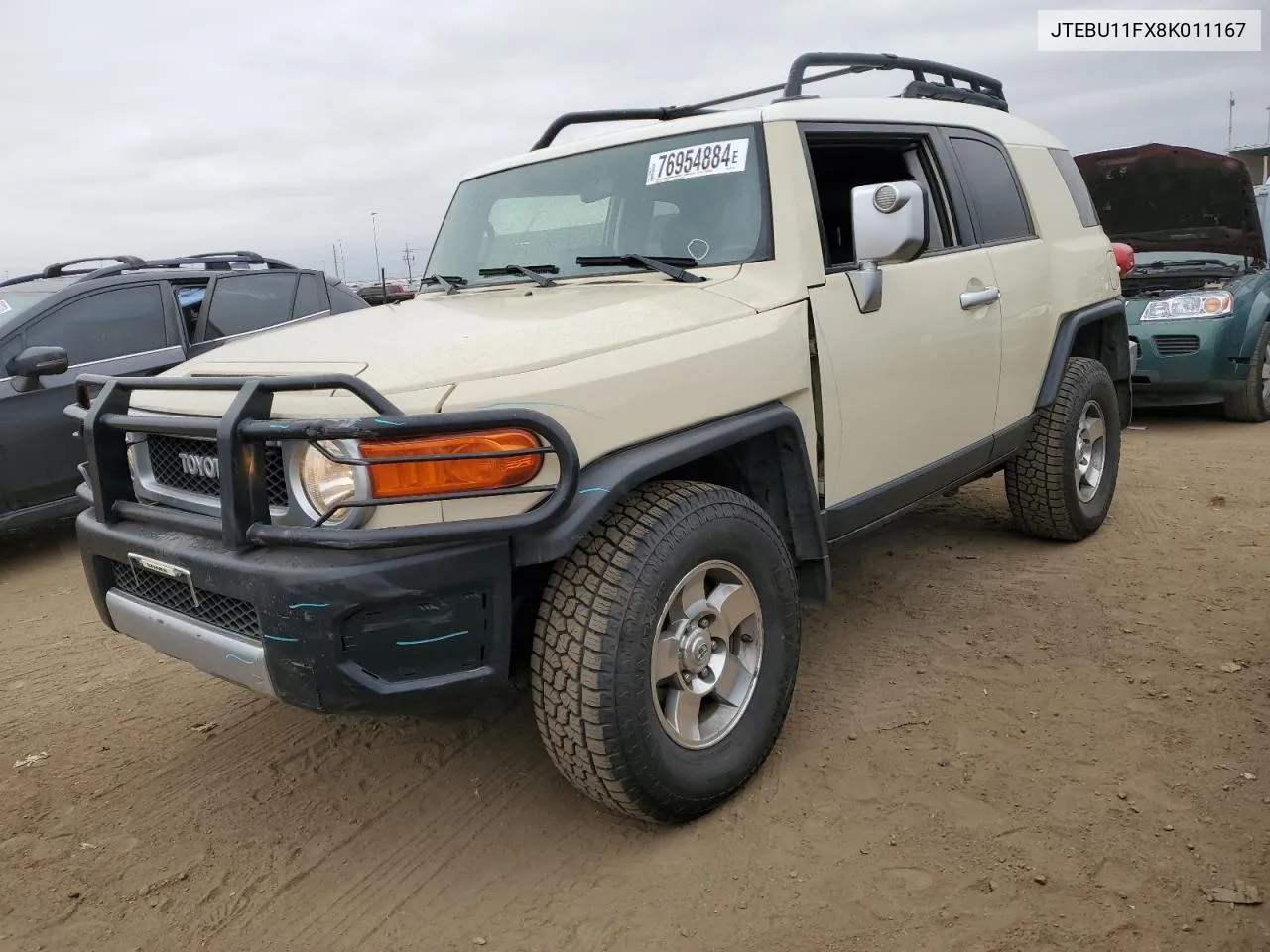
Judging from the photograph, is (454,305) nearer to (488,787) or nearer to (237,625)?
(237,625)

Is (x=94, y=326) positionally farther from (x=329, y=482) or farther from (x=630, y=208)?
(x=329, y=482)

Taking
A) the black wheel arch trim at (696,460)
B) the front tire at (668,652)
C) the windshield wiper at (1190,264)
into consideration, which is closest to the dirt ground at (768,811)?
the front tire at (668,652)

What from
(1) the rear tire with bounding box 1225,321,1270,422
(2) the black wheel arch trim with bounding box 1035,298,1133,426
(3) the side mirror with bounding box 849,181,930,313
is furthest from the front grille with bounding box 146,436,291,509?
(1) the rear tire with bounding box 1225,321,1270,422

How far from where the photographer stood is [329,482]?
2.34 meters

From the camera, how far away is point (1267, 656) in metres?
3.64

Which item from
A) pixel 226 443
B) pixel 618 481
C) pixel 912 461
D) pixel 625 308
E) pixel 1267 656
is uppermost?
pixel 625 308

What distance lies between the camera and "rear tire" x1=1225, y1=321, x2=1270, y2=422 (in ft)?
26.7

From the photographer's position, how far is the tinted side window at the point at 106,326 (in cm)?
601

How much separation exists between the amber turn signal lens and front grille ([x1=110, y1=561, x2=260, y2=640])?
458 mm

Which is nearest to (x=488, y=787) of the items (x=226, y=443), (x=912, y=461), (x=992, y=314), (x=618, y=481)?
(x=618, y=481)

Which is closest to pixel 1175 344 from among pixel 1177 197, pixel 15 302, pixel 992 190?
pixel 1177 197

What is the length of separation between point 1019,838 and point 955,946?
0.48m

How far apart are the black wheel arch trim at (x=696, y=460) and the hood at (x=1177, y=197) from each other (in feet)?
23.3

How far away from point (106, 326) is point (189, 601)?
443 cm
